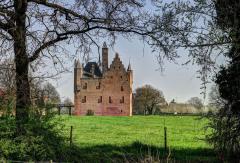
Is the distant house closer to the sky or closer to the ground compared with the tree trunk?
closer to the sky

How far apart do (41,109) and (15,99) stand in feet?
2.67

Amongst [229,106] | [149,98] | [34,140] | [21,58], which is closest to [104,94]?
[149,98]

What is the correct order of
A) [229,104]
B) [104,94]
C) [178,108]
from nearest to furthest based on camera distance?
[229,104] < [104,94] < [178,108]

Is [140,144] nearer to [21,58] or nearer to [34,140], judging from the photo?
[21,58]

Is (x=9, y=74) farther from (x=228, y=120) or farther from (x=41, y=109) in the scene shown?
(x=228, y=120)

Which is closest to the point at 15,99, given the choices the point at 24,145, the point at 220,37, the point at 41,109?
the point at 41,109

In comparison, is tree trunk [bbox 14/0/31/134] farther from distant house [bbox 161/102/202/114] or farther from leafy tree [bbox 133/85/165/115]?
distant house [bbox 161/102/202/114]

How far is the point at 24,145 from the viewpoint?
44.1 ft

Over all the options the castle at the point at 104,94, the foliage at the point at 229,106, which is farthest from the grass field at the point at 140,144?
the castle at the point at 104,94

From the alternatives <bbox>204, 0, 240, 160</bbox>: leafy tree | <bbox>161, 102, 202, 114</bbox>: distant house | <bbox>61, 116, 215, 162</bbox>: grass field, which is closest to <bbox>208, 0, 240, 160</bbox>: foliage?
<bbox>204, 0, 240, 160</bbox>: leafy tree

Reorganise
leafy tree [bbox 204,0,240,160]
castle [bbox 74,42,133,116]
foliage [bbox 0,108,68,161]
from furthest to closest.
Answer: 1. castle [bbox 74,42,133,116]
2. foliage [bbox 0,108,68,161]
3. leafy tree [bbox 204,0,240,160]

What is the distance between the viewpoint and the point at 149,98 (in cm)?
12325

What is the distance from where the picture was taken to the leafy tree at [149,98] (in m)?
123

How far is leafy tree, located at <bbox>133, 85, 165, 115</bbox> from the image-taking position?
123 metres
